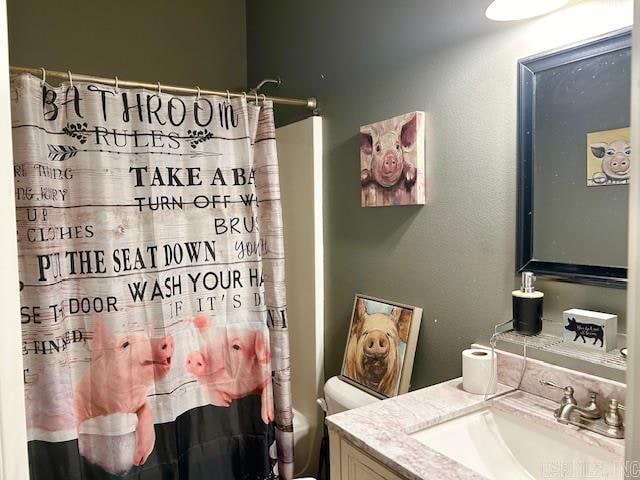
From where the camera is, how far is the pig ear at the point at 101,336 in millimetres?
1635

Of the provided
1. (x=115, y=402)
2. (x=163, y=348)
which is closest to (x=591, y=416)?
(x=163, y=348)

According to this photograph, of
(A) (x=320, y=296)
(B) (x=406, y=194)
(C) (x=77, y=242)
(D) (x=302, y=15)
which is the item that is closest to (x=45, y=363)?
(C) (x=77, y=242)

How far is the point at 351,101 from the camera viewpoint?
195cm

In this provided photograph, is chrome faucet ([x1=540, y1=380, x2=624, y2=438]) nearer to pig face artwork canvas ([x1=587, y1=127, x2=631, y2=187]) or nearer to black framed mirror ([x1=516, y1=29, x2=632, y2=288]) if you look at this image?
black framed mirror ([x1=516, y1=29, x2=632, y2=288])

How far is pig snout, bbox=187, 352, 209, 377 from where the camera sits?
1812 millimetres

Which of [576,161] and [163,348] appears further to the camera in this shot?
[163,348]

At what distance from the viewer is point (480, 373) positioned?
1304 millimetres

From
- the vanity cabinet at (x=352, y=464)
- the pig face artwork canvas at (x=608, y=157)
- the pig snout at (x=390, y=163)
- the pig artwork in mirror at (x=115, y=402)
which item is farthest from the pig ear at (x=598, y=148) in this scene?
the pig artwork in mirror at (x=115, y=402)

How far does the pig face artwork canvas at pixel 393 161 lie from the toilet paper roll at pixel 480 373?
56 cm

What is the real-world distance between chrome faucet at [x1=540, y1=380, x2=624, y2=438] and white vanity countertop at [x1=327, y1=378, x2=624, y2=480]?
2 centimetres

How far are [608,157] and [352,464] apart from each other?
97 cm

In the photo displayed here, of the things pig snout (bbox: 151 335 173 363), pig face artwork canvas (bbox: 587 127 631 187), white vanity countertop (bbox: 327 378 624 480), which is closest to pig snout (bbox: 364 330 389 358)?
white vanity countertop (bbox: 327 378 624 480)

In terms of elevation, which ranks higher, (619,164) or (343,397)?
(619,164)

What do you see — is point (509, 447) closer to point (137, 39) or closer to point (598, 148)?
point (598, 148)
